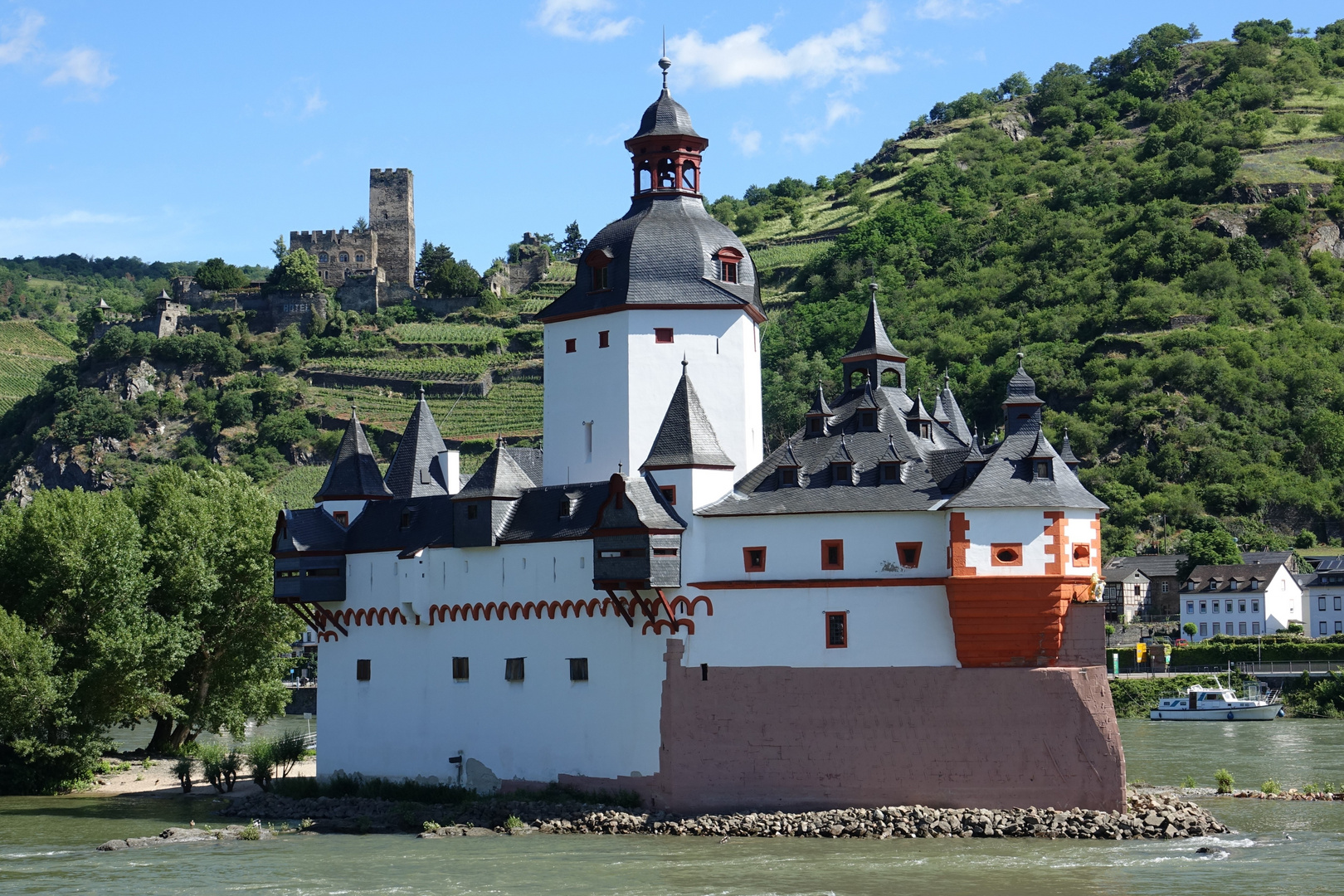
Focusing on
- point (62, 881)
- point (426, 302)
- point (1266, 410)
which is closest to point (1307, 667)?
point (1266, 410)

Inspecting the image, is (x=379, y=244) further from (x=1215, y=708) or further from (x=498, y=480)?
(x=498, y=480)

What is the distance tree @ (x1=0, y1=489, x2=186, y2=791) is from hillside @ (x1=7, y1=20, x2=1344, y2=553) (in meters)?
62.4

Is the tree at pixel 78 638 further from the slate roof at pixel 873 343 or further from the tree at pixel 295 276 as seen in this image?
the tree at pixel 295 276

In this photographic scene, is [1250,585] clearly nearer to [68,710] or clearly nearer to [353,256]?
[68,710]

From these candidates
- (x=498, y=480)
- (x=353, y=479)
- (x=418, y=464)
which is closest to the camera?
(x=498, y=480)

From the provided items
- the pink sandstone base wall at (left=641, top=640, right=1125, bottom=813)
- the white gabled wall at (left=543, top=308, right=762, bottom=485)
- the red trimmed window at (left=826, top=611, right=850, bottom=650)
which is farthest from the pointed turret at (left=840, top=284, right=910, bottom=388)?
the pink sandstone base wall at (left=641, top=640, right=1125, bottom=813)

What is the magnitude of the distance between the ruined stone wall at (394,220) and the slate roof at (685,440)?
13657cm

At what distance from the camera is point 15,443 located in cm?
14200

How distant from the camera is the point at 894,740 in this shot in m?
36.3

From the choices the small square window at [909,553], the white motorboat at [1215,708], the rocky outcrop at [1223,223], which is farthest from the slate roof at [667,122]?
the rocky outcrop at [1223,223]

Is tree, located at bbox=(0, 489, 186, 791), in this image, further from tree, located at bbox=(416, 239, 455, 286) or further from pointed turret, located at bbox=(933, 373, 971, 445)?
tree, located at bbox=(416, 239, 455, 286)

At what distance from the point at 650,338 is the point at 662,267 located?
1.86 metres

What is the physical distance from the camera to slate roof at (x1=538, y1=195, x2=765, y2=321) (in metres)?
42.2

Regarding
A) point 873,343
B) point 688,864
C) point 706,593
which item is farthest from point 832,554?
point 873,343
